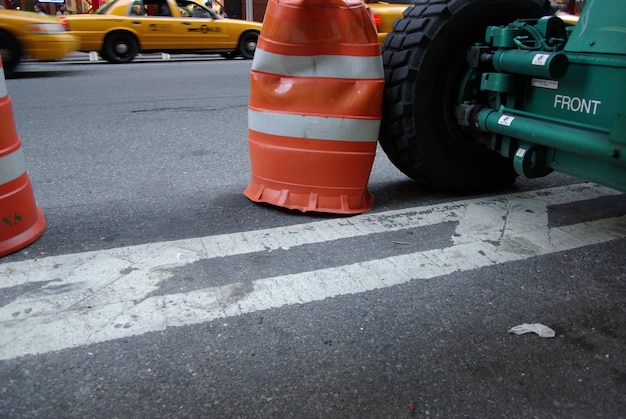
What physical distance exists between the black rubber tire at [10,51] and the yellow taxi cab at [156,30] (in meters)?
3.15

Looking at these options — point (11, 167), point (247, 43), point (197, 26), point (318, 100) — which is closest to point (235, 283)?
point (318, 100)

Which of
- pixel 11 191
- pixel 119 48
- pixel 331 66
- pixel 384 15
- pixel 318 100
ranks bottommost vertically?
pixel 11 191

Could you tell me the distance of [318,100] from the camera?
13.0ft

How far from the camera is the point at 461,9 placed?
4191 mm

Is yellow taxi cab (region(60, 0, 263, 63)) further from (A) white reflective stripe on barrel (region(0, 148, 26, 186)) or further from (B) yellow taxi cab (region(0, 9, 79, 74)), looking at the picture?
(A) white reflective stripe on barrel (region(0, 148, 26, 186))

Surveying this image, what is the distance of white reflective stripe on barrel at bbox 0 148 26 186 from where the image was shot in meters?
3.43

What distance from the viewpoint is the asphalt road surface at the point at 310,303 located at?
233cm

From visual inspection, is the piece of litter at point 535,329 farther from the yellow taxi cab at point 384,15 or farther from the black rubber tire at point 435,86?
the yellow taxi cab at point 384,15

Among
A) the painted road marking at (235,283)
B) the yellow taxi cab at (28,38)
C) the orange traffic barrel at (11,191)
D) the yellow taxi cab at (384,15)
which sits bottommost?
the painted road marking at (235,283)

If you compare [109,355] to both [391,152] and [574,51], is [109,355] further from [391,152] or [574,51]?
[574,51]

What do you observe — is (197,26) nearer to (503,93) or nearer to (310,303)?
(503,93)

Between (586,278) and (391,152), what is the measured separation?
1.73 metres

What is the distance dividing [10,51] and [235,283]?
10.2 m

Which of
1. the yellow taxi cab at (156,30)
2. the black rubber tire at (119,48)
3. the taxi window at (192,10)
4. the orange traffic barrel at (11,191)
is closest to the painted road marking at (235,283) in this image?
the orange traffic barrel at (11,191)
